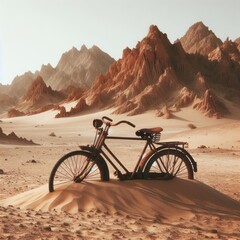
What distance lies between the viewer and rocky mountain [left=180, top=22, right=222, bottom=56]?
4830 inches

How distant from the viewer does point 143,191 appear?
6973 millimetres

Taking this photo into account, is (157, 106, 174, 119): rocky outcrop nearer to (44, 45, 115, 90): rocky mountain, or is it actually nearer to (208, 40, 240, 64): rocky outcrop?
(208, 40, 240, 64): rocky outcrop

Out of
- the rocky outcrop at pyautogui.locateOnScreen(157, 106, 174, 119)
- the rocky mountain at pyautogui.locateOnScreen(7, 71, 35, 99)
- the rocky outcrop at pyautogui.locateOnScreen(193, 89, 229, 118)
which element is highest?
the rocky mountain at pyautogui.locateOnScreen(7, 71, 35, 99)

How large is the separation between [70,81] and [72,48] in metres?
29.9

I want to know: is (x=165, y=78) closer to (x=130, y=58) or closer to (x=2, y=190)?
(x=130, y=58)

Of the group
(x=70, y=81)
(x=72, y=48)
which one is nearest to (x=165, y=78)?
(x=70, y=81)

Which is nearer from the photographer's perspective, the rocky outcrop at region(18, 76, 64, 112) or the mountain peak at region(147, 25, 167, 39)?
the mountain peak at region(147, 25, 167, 39)

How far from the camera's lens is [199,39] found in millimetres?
135875

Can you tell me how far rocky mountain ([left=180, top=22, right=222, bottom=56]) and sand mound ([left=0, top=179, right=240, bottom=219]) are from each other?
115 metres

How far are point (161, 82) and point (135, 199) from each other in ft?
221

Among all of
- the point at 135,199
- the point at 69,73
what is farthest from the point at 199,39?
the point at 135,199

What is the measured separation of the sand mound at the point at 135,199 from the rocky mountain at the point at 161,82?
2211 inches

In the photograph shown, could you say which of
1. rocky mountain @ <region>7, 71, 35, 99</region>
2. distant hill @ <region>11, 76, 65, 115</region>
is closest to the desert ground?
distant hill @ <region>11, 76, 65, 115</region>

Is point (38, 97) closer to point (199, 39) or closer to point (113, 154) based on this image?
point (199, 39)
